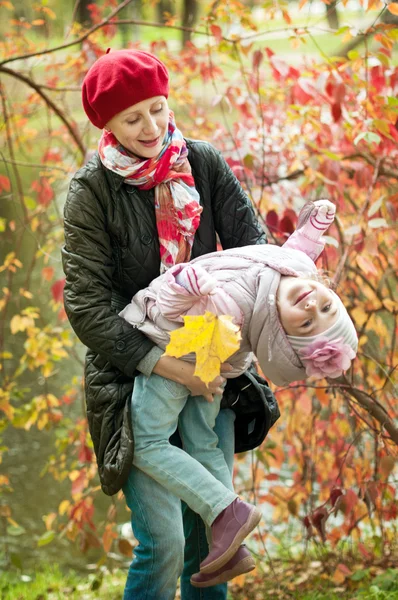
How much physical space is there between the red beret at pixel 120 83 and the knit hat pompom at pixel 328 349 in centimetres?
71

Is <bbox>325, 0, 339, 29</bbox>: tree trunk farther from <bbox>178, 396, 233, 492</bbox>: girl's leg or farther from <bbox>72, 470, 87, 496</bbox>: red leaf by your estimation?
<bbox>72, 470, 87, 496</bbox>: red leaf

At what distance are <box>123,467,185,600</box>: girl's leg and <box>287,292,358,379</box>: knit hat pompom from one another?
1.70 ft

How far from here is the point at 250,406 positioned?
2.35 meters

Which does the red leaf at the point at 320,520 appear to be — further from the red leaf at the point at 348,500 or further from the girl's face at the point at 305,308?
the girl's face at the point at 305,308

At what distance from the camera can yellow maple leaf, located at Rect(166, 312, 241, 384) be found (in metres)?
1.78

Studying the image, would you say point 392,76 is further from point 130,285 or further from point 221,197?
point 130,285

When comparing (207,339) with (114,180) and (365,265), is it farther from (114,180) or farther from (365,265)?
(365,265)

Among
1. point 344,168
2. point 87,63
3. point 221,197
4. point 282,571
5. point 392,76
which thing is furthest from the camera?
point 87,63

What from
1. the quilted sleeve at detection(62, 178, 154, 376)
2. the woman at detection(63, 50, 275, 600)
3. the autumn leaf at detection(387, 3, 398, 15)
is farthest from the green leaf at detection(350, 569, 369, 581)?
the autumn leaf at detection(387, 3, 398, 15)

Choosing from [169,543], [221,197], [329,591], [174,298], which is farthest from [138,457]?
[329,591]

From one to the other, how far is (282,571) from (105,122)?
2.59 meters

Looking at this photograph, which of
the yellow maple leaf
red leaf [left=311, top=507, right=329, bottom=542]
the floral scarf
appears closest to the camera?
the yellow maple leaf

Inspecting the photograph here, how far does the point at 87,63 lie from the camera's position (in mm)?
4469

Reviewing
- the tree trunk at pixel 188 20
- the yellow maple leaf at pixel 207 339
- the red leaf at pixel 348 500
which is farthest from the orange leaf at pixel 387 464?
the tree trunk at pixel 188 20
